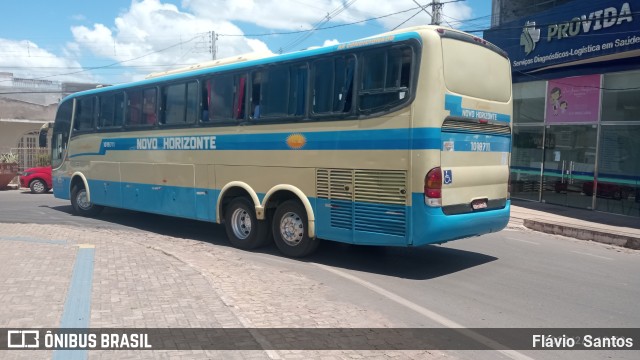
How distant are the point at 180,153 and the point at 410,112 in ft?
17.7

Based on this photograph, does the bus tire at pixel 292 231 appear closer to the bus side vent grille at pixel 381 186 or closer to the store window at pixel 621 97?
the bus side vent grille at pixel 381 186

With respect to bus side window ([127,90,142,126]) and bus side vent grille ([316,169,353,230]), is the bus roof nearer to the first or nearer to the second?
bus side window ([127,90,142,126])

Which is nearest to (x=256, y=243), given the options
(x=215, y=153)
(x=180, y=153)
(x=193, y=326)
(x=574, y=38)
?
(x=215, y=153)

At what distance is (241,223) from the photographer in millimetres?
9609

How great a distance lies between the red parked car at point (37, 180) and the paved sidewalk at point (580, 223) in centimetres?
1741

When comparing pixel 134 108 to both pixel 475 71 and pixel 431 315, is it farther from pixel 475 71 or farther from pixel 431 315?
pixel 431 315

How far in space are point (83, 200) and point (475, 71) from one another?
10.9 m

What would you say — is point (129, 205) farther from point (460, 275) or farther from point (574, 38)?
point (574, 38)

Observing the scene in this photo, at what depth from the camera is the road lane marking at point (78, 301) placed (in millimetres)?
4230

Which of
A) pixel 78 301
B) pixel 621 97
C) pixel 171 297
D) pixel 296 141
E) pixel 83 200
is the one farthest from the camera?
pixel 83 200

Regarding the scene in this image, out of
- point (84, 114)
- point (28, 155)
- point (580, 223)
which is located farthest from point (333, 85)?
point (28, 155)

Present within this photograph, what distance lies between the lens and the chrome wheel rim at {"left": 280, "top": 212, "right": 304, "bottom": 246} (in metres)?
8.50

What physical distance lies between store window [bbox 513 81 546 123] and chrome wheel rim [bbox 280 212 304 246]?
10.8 metres

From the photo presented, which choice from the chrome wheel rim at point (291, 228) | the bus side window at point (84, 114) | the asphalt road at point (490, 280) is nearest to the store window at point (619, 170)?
the asphalt road at point (490, 280)
